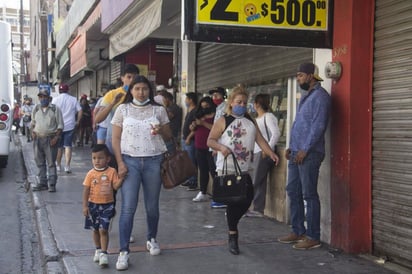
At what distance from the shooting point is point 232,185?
512cm

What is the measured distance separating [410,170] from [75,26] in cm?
1803

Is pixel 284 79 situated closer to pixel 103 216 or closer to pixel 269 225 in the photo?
pixel 269 225

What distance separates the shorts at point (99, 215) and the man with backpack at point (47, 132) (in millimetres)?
4370

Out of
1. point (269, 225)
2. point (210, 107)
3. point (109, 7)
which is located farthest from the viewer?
point (109, 7)

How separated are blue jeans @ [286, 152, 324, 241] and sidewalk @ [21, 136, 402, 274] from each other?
24cm

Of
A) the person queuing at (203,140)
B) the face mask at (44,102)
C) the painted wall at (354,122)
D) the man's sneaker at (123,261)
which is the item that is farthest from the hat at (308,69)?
the face mask at (44,102)

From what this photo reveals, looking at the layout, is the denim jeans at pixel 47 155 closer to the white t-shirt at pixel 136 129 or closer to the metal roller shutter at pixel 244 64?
the metal roller shutter at pixel 244 64

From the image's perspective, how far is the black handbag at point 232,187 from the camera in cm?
511

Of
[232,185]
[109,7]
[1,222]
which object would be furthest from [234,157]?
[109,7]

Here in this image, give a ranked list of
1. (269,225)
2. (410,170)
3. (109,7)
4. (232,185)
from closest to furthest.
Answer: (410,170), (232,185), (269,225), (109,7)

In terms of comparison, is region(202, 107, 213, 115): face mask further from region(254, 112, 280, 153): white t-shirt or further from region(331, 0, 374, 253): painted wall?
region(331, 0, 374, 253): painted wall

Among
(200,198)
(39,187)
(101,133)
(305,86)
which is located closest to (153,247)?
(305,86)

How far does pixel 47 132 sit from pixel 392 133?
19.6 ft

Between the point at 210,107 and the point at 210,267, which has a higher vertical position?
the point at 210,107
